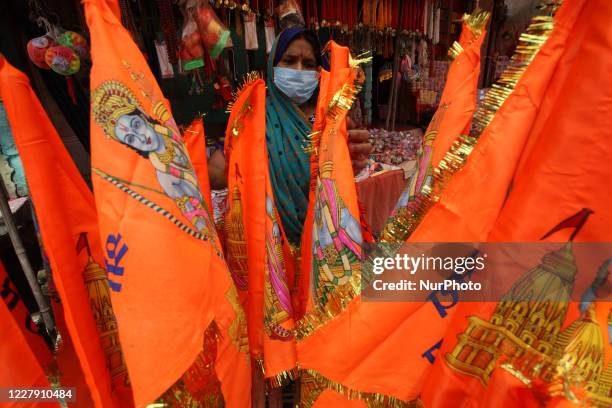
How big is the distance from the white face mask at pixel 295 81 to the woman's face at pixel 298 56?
0.10 ft

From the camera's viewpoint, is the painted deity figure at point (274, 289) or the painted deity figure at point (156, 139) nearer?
the painted deity figure at point (156, 139)

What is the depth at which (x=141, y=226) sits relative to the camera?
1.54ft

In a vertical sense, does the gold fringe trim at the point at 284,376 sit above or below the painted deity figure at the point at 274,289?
below

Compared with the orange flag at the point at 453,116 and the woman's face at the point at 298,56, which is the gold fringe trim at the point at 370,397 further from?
the woman's face at the point at 298,56

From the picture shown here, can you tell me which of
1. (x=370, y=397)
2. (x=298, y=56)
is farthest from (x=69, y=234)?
(x=298, y=56)

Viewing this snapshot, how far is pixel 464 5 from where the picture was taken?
468 centimetres

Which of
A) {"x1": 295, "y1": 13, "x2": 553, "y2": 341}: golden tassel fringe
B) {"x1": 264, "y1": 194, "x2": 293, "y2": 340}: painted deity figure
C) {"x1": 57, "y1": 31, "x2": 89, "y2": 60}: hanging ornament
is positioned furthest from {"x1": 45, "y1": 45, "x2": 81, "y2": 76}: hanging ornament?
{"x1": 295, "y1": 13, "x2": 553, "y2": 341}: golden tassel fringe

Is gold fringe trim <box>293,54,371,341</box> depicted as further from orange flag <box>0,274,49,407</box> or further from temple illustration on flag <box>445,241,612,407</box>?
orange flag <box>0,274,49,407</box>

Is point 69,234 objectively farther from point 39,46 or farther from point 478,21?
point 39,46

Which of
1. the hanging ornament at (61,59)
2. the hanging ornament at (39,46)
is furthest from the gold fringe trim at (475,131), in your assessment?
the hanging ornament at (39,46)

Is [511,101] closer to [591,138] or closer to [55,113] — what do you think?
[591,138]

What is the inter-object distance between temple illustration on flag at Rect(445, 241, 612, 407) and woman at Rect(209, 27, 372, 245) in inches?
29.0

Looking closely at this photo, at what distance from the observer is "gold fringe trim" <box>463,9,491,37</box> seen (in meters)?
0.59

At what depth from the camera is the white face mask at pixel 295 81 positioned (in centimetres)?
117
